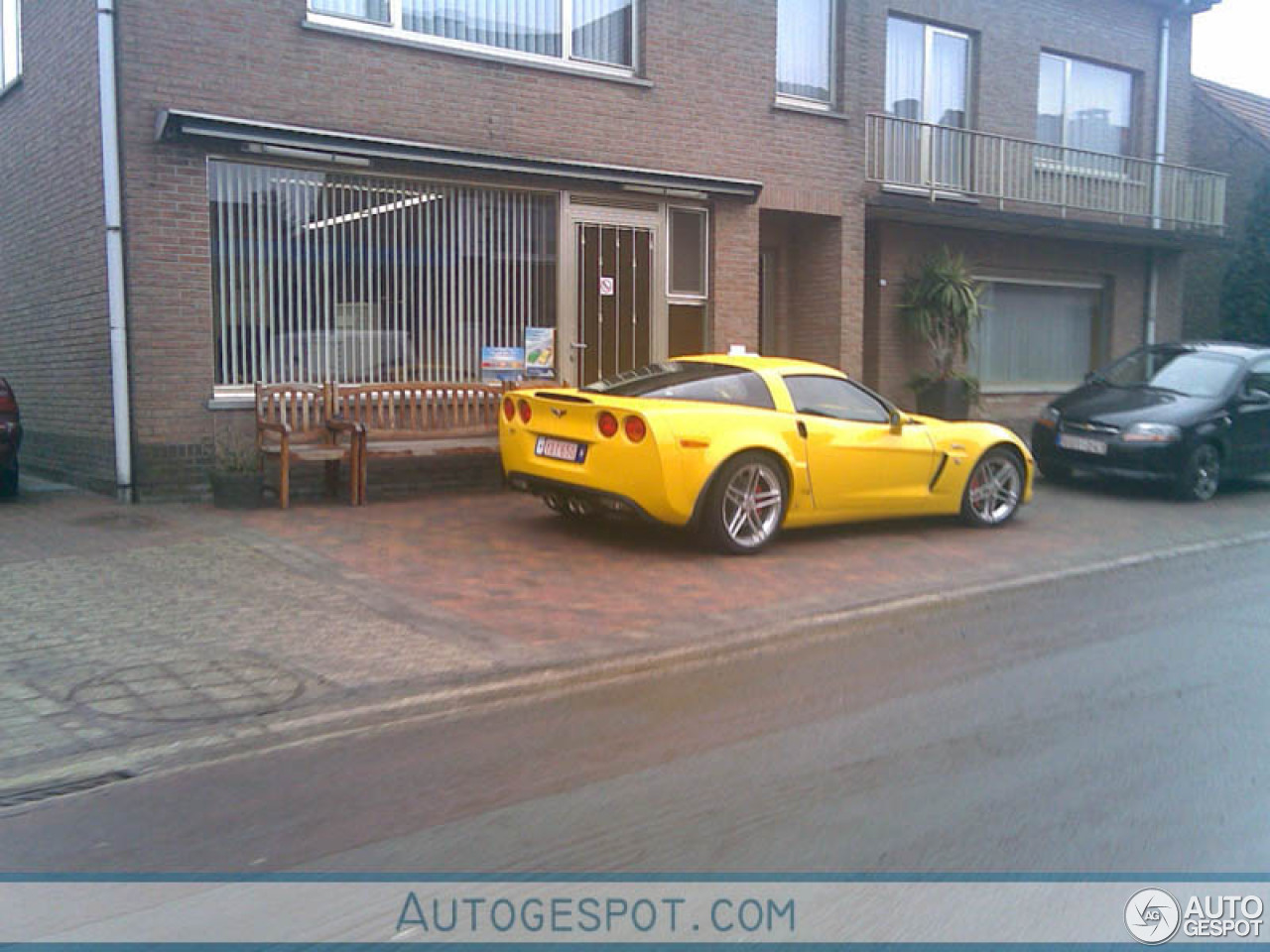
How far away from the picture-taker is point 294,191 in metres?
11.0

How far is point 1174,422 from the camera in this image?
12.3 meters

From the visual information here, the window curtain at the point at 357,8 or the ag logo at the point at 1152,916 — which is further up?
the window curtain at the point at 357,8

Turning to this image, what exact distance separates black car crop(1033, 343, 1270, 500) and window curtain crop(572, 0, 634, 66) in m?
6.36

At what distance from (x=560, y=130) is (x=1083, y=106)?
34.9 ft

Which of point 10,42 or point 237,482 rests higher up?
point 10,42

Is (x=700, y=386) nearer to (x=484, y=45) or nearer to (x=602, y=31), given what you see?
(x=484, y=45)

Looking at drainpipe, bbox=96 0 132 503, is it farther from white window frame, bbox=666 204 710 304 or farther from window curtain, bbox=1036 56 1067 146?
window curtain, bbox=1036 56 1067 146

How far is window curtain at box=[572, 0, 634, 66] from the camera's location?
12781 millimetres

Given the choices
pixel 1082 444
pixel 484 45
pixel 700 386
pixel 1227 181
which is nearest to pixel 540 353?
pixel 484 45

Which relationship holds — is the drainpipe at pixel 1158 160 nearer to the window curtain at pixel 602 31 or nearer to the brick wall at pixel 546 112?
the brick wall at pixel 546 112

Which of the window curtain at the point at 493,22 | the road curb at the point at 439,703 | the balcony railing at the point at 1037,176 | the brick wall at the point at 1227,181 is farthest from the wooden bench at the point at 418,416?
the brick wall at the point at 1227,181

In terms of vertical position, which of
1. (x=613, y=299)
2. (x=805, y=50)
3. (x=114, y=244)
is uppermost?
(x=805, y=50)

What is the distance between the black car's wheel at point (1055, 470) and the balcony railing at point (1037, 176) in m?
4.39

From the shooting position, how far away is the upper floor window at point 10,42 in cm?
1259
